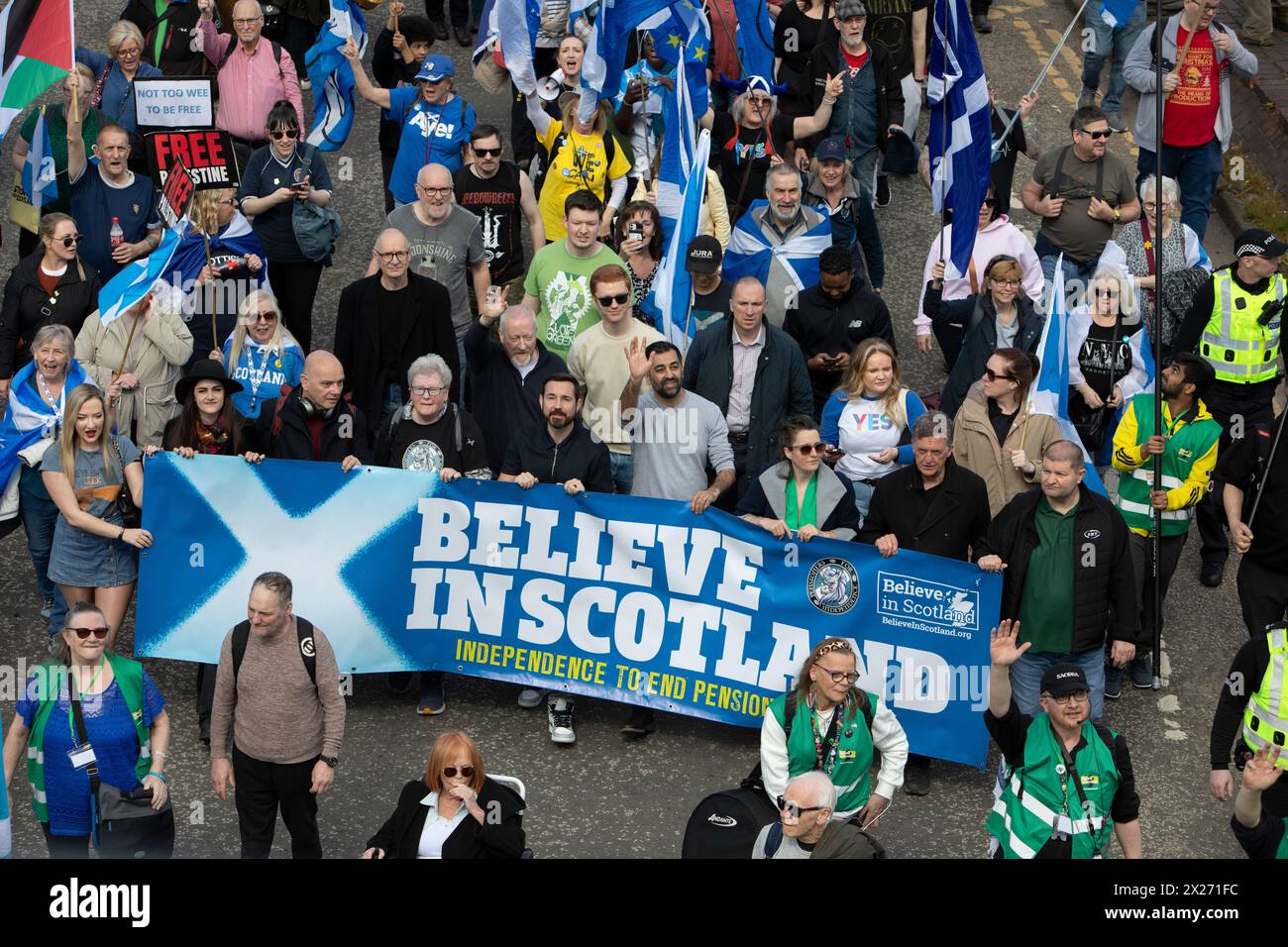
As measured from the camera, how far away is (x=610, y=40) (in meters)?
15.1

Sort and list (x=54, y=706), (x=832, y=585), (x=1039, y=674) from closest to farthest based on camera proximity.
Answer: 1. (x=54, y=706)
2. (x=1039, y=674)
3. (x=832, y=585)

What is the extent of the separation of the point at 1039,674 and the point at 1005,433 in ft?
4.90

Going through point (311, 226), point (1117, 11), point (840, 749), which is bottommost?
point (840, 749)

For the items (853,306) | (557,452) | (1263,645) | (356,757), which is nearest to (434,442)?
(557,452)

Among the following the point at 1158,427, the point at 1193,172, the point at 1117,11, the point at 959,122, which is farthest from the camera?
the point at 1117,11

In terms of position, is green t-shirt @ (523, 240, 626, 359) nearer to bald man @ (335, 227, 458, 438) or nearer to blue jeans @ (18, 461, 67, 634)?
bald man @ (335, 227, 458, 438)

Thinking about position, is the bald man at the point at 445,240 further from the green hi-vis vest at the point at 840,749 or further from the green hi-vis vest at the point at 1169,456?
the green hi-vis vest at the point at 840,749

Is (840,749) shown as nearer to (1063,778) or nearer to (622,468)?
(1063,778)

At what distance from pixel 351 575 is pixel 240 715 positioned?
1848 mm

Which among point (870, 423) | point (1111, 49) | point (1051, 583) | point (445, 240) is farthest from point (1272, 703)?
point (1111, 49)

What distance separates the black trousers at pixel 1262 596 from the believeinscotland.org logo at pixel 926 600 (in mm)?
1540

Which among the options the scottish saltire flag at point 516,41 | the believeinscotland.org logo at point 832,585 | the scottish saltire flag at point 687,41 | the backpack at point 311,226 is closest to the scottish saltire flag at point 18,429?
the backpack at point 311,226

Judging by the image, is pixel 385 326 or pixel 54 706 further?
pixel 385 326

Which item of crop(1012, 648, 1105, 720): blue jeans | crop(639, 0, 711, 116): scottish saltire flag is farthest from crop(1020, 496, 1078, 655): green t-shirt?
crop(639, 0, 711, 116): scottish saltire flag
